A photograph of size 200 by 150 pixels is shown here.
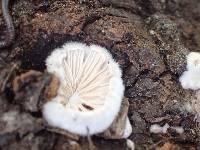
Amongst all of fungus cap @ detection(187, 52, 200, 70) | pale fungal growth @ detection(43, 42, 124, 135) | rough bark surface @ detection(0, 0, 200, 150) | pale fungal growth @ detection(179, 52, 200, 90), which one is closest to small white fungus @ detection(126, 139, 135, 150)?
rough bark surface @ detection(0, 0, 200, 150)

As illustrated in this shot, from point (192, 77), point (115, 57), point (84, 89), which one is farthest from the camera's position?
point (192, 77)

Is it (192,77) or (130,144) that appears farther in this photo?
(192,77)

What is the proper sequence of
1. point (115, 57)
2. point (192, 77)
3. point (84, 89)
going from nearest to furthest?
point (84, 89)
point (115, 57)
point (192, 77)

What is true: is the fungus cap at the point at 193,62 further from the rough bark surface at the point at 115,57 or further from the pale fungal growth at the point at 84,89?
the pale fungal growth at the point at 84,89

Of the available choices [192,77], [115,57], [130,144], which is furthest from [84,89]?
[192,77]

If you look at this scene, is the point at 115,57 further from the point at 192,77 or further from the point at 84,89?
the point at 192,77

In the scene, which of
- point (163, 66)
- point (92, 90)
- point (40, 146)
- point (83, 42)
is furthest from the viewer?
point (163, 66)

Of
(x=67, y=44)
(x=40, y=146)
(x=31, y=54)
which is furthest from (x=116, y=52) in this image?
(x=40, y=146)

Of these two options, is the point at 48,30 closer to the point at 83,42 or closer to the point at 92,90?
the point at 83,42

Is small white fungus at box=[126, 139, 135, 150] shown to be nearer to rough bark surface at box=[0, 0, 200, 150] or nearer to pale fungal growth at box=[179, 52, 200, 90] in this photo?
rough bark surface at box=[0, 0, 200, 150]
